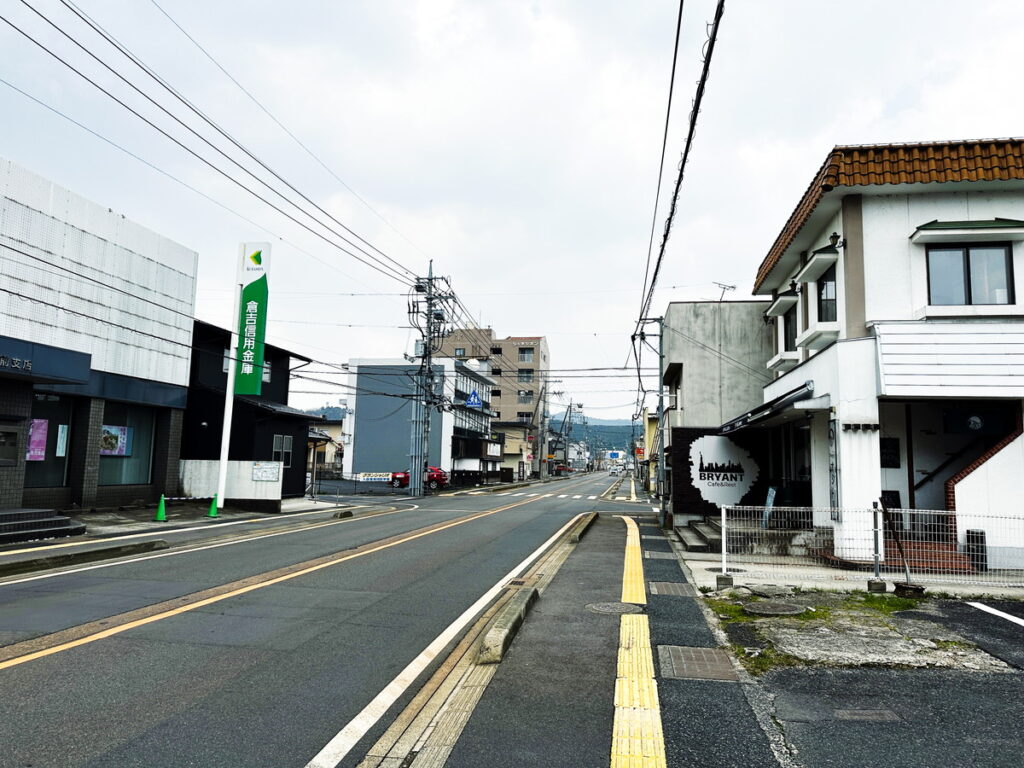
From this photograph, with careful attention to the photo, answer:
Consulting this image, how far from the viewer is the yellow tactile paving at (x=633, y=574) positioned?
31.7 ft

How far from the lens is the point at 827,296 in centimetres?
1596

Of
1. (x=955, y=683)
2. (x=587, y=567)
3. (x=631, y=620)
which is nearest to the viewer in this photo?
(x=955, y=683)

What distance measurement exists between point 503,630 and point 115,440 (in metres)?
21.7

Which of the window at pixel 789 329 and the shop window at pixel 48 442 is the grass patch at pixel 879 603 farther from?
the shop window at pixel 48 442

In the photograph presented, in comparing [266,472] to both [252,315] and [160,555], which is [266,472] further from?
[160,555]

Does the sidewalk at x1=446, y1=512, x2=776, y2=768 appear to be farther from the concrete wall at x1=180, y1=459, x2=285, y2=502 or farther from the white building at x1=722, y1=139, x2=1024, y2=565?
the concrete wall at x1=180, y1=459, x2=285, y2=502

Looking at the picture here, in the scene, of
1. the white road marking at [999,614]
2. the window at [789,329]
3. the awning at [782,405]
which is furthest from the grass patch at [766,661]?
the window at [789,329]

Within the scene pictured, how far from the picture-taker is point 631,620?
8.15 m

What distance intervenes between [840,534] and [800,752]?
9590 millimetres

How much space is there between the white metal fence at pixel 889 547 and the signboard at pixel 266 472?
18752mm

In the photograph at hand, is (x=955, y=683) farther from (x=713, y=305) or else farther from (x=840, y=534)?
(x=713, y=305)

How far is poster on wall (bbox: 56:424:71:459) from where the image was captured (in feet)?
69.5

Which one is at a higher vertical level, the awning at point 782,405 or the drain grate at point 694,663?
the awning at point 782,405

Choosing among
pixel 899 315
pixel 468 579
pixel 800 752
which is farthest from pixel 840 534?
pixel 800 752
